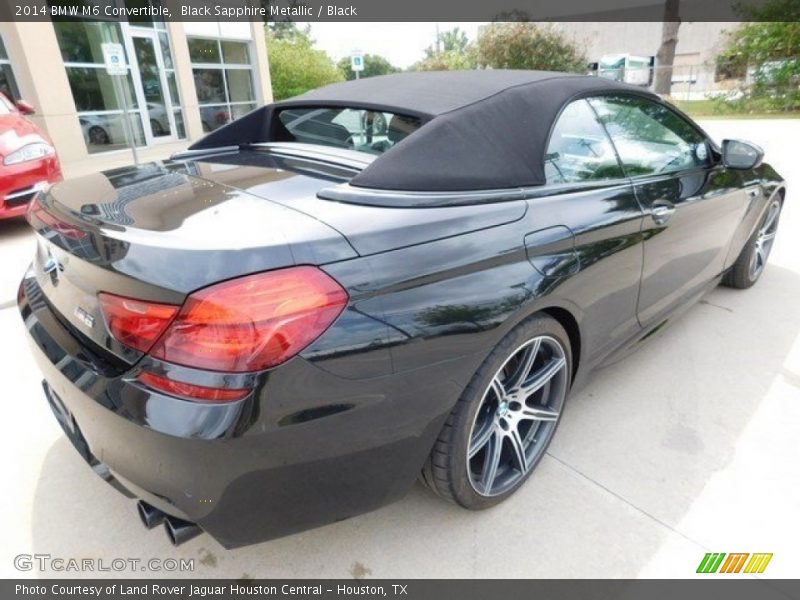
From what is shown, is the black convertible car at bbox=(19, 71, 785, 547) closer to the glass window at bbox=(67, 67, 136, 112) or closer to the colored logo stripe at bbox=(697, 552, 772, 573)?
the colored logo stripe at bbox=(697, 552, 772, 573)

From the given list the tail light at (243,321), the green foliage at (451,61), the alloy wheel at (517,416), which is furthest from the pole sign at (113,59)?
the green foliage at (451,61)

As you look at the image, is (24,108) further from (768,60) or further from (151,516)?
(768,60)

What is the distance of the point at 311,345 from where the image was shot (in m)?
1.35

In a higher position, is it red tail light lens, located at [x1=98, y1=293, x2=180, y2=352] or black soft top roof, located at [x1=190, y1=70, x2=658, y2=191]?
black soft top roof, located at [x1=190, y1=70, x2=658, y2=191]

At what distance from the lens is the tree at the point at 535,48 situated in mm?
28078

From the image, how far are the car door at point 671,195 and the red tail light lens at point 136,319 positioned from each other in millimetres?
2011

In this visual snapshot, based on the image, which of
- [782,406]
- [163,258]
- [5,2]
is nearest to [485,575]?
[163,258]

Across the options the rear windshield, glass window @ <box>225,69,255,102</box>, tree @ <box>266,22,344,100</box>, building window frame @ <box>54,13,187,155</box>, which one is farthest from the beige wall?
the rear windshield

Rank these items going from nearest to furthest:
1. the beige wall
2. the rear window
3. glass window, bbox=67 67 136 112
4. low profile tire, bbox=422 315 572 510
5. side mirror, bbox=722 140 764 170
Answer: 1. low profile tire, bbox=422 315 572 510
2. side mirror, bbox=722 140 764 170
3. the rear window
4. glass window, bbox=67 67 136 112
5. the beige wall

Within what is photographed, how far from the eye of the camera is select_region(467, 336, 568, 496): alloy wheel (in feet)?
6.30

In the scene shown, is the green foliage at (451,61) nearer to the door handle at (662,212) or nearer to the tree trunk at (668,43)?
the tree trunk at (668,43)

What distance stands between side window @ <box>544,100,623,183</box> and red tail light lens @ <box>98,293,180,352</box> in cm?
146

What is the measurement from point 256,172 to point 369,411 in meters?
1.08

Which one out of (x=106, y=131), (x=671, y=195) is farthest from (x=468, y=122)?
(x=106, y=131)
